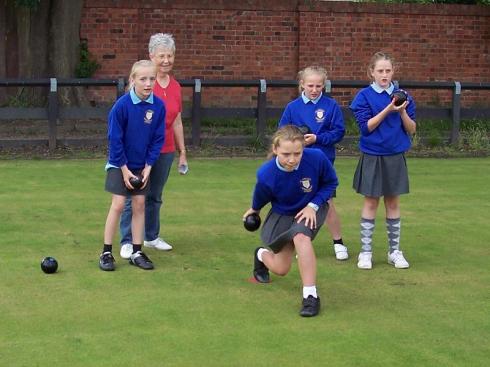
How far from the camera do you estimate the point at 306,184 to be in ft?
22.2

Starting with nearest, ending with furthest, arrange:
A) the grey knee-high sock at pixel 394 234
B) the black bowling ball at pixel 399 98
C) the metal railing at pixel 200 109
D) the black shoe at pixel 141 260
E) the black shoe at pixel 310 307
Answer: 1. the black shoe at pixel 310 307
2. the black bowling ball at pixel 399 98
3. the black shoe at pixel 141 260
4. the grey knee-high sock at pixel 394 234
5. the metal railing at pixel 200 109

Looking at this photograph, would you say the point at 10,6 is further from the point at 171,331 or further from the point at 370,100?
the point at 171,331

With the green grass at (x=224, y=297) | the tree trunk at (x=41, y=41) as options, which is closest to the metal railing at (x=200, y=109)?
the tree trunk at (x=41, y=41)

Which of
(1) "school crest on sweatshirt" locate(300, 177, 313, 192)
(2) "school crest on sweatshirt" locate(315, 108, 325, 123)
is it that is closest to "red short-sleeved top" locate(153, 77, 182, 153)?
(2) "school crest on sweatshirt" locate(315, 108, 325, 123)

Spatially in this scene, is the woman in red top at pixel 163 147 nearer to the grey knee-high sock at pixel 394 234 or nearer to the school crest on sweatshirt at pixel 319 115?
the school crest on sweatshirt at pixel 319 115

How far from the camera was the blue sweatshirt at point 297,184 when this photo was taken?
22.1ft

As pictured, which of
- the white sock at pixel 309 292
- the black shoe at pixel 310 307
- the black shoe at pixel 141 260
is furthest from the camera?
the black shoe at pixel 141 260

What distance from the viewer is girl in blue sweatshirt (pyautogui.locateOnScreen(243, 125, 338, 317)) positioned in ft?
21.5

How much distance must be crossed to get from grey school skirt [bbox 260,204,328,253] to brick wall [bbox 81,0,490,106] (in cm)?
1149

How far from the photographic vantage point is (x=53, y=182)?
1228 cm

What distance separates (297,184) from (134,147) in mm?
1622

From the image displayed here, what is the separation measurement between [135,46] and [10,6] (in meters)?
2.30

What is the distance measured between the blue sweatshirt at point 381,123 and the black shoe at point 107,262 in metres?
2.22

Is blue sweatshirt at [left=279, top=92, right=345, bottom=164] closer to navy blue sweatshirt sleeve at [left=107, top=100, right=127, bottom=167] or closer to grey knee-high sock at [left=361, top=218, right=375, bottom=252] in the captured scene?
grey knee-high sock at [left=361, top=218, right=375, bottom=252]
